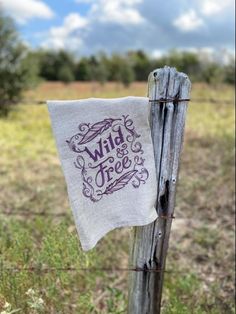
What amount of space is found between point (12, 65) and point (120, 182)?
1159 centimetres

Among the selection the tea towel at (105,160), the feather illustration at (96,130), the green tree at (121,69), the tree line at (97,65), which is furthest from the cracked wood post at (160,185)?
the green tree at (121,69)

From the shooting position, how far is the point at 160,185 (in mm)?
1663

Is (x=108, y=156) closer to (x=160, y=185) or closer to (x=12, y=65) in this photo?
(x=160, y=185)

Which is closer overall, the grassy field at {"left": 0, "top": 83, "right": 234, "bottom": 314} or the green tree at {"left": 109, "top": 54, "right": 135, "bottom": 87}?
the grassy field at {"left": 0, "top": 83, "right": 234, "bottom": 314}

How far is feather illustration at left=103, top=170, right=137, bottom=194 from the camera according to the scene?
5.16ft

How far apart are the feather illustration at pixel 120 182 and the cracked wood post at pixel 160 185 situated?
0.12m

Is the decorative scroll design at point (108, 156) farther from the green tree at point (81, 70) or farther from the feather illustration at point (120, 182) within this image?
the green tree at point (81, 70)

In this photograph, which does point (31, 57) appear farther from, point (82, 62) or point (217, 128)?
point (82, 62)

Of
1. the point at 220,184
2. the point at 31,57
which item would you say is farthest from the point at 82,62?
the point at 220,184

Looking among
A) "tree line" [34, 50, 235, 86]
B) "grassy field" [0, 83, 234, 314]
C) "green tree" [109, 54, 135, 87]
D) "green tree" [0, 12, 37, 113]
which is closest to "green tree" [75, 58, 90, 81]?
"tree line" [34, 50, 235, 86]

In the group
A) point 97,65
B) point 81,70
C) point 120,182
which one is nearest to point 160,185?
point 120,182

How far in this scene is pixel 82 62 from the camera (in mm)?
39406

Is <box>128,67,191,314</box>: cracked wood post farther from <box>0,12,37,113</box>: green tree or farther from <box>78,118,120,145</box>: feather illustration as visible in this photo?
<box>0,12,37,113</box>: green tree

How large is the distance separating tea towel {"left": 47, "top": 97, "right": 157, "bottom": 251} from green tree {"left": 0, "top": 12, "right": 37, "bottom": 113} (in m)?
11.1
